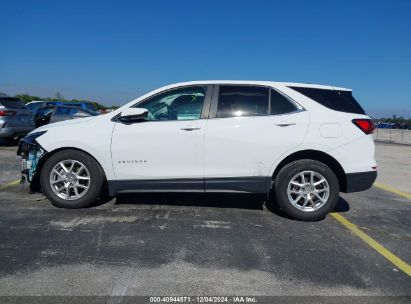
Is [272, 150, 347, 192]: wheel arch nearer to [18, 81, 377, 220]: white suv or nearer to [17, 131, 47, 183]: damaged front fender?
[18, 81, 377, 220]: white suv

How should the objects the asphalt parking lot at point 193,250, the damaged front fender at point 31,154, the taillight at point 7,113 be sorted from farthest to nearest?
the taillight at point 7,113
the damaged front fender at point 31,154
the asphalt parking lot at point 193,250

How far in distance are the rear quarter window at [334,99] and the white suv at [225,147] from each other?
0.05 ft

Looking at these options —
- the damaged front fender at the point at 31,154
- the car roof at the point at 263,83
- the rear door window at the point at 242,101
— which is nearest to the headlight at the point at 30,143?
the damaged front fender at the point at 31,154

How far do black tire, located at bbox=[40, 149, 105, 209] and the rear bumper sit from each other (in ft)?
10.7

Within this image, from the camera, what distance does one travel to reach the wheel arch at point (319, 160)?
15.4ft

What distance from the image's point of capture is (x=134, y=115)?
4586mm

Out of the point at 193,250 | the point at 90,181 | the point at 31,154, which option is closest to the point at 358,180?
the point at 193,250

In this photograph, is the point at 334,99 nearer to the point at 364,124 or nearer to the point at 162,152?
the point at 364,124

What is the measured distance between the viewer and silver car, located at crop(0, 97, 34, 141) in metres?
10.9

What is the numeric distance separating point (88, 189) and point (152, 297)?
2.44 m

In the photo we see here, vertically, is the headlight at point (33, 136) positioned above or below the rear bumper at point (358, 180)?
above

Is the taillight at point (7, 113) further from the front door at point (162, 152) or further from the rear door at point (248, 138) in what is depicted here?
the rear door at point (248, 138)

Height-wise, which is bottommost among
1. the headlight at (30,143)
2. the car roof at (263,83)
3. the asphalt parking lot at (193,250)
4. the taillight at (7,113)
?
the asphalt parking lot at (193,250)

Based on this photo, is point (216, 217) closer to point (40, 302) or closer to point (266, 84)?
point (266, 84)
